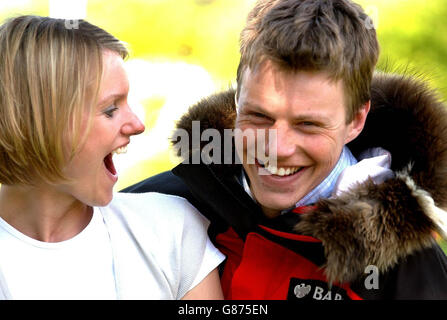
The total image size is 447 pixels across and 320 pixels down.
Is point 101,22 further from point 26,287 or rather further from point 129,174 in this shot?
point 26,287

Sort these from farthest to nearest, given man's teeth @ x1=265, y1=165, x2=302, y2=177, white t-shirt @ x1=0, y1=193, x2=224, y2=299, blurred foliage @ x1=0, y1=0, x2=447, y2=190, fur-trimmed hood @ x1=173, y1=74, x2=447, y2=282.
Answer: blurred foliage @ x1=0, y1=0, x2=447, y2=190 → man's teeth @ x1=265, y1=165, x2=302, y2=177 → white t-shirt @ x1=0, y1=193, x2=224, y2=299 → fur-trimmed hood @ x1=173, y1=74, x2=447, y2=282

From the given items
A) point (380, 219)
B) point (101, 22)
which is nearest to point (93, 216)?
point (380, 219)

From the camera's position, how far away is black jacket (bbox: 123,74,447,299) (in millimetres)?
1897

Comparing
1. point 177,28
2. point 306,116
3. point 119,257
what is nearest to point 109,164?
point 119,257

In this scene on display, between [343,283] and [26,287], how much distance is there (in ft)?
2.99

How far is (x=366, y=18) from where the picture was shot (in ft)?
6.96

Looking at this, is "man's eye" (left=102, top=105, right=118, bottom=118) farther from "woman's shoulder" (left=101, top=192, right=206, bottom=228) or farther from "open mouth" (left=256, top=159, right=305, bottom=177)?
"open mouth" (left=256, top=159, right=305, bottom=177)

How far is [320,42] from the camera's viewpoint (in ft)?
6.48

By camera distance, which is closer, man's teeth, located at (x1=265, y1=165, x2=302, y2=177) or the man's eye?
the man's eye

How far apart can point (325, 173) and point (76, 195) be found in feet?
2.51

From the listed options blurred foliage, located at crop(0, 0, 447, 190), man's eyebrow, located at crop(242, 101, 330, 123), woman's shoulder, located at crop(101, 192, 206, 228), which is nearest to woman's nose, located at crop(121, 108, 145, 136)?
woman's shoulder, located at crop(101, 192, 206, 228)

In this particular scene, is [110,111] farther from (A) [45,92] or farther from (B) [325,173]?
(B) [325,173]

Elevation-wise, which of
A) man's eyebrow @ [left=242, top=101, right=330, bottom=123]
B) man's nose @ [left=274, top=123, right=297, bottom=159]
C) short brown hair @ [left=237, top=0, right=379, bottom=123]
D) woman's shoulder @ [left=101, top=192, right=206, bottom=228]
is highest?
short brown hair @ [left=237, top=0, right=379, bottom=123]

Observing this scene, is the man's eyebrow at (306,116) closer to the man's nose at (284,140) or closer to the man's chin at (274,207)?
→ the man's nose at (284,140)
